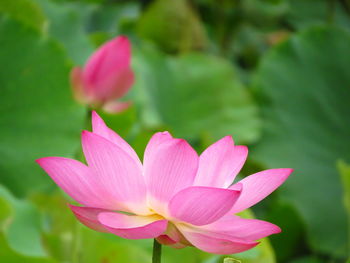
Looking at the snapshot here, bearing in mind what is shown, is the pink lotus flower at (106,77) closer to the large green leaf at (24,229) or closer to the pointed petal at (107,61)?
the pointed petal at (107,61)

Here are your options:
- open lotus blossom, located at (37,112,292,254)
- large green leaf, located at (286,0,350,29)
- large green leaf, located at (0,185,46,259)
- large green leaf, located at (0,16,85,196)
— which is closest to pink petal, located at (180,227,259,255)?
open lotus blossom, located at (37,112,292,254)

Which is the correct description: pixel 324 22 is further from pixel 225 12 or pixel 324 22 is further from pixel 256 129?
pixel 256 129

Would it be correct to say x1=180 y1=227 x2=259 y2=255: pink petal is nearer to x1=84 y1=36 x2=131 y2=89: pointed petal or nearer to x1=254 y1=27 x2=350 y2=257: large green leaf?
x1=84 y1=36 x2=131 y2=89: pointed petal

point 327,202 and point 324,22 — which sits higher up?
point 324,22

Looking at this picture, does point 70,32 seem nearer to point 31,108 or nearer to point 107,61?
point 31,108

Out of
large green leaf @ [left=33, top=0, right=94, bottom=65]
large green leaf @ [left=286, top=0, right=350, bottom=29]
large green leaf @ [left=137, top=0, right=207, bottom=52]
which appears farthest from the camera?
large green leaf @ [left=286, top=0, right=350, bottom=29]

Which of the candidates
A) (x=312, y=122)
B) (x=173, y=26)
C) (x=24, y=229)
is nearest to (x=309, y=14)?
(x=173, y=26)

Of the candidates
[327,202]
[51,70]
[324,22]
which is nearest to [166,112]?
[327,202]
